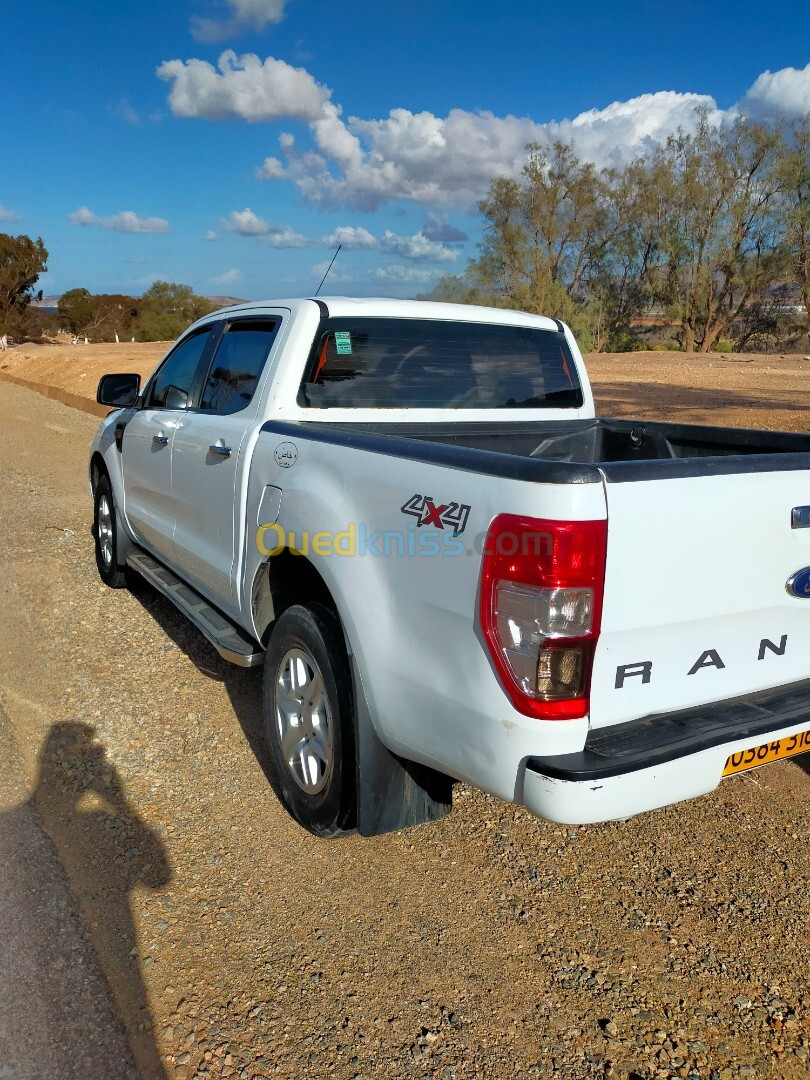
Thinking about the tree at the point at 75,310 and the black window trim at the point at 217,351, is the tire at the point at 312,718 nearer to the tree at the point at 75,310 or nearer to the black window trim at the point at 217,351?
the black window trim at the point at 217,351

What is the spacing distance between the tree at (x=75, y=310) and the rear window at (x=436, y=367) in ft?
235

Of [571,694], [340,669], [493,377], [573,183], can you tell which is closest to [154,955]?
[340,669]

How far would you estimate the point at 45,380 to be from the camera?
26.6m

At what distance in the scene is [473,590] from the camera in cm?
224

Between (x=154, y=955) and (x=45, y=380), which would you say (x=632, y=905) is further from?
(x=45, y=380)

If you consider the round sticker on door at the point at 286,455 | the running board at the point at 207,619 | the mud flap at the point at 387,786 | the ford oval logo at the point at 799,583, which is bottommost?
the mud flap at the point at 387,786

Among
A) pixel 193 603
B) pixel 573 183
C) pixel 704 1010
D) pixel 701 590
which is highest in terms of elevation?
pixel 573 183

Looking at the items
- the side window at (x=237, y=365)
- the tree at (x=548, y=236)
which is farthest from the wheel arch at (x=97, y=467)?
the tree at (x=548, y=236)

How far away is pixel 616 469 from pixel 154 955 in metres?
2.02

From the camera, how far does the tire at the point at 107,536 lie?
19.7 feet

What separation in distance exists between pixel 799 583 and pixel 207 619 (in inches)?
104

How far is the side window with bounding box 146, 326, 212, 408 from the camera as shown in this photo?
15.1 feet

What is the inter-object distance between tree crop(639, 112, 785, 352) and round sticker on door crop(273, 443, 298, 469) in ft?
121

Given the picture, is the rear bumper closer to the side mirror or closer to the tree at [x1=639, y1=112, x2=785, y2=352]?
the side mirror
